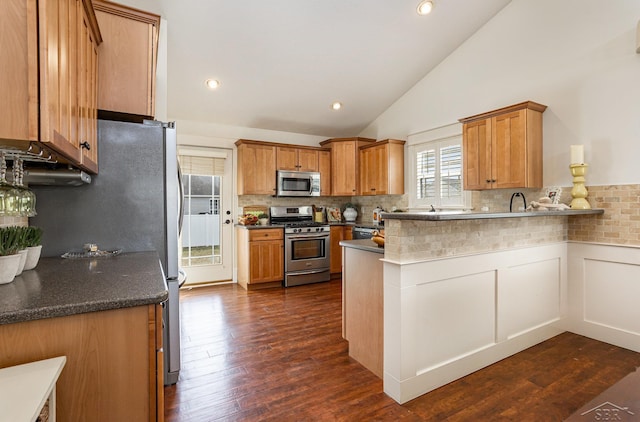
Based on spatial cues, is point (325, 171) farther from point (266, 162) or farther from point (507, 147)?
point (507, 147)

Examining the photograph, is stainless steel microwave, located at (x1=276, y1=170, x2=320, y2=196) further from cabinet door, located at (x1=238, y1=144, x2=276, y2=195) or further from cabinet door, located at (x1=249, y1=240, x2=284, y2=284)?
cabinet door, located at (x1=249, y1=240, x2=284, y2=284)

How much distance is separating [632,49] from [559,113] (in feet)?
2.19

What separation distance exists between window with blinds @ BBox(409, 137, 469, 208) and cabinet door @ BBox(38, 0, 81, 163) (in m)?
4.04

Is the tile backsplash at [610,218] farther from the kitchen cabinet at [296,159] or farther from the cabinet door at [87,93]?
the cabinet door at [87,93]

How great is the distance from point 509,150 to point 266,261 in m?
3.34

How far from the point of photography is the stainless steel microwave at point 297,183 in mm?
5000

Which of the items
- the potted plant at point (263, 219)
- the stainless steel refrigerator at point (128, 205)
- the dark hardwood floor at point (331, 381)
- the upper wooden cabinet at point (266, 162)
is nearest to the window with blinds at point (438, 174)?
the upper wooden cabinet at point (266, 162)

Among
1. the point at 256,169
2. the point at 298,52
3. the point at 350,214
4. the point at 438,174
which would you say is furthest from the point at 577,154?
the point at 256,169

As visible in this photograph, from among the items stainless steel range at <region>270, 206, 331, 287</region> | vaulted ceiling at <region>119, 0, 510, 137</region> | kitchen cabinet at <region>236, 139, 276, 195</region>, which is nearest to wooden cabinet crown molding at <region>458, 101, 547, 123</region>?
vaulted ceiling at <region>119, 0, 510, 137</region>

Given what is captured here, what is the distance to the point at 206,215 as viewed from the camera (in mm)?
4867

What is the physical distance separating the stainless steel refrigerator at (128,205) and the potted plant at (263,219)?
9.29 ft

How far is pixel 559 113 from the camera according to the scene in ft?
10.3

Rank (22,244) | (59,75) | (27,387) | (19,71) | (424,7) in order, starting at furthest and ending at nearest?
(424,7), (22,244), (59,75), (19,71), (27,387)

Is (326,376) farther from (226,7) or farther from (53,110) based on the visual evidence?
(226,7)
